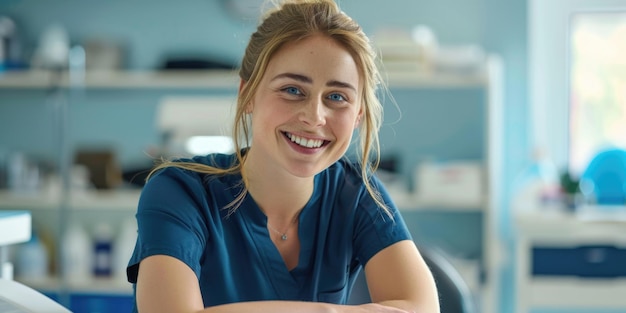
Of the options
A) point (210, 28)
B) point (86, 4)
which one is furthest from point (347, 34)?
point (86, 4)

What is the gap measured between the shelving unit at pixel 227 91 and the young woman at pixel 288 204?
207 centimetres

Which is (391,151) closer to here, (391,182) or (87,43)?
(391,182)

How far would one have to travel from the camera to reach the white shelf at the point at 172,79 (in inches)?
137

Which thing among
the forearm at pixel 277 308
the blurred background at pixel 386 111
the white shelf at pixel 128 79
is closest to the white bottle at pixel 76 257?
the blurred background at pixel 386 111

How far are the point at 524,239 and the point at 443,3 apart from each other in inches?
42.9

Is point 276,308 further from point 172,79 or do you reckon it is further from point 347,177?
point 172,79

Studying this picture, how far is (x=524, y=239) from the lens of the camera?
3.20 m

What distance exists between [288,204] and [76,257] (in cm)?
252

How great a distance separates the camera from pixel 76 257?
372cm

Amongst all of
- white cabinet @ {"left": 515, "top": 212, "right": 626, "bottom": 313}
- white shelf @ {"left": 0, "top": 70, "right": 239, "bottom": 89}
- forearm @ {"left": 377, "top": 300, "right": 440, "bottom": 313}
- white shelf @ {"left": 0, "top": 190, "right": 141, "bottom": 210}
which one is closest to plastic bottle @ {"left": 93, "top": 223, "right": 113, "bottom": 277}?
white shelf @ {"left": 0, "top": 190, "right": 141, "bottom": 210}

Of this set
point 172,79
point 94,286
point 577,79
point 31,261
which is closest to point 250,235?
point 172,79

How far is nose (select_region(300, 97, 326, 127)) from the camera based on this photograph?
127 centimetres

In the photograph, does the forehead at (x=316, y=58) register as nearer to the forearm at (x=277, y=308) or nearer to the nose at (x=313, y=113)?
the nose at (x=313, y=113)

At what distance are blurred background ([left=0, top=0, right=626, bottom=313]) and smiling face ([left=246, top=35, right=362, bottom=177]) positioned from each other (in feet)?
7.08
